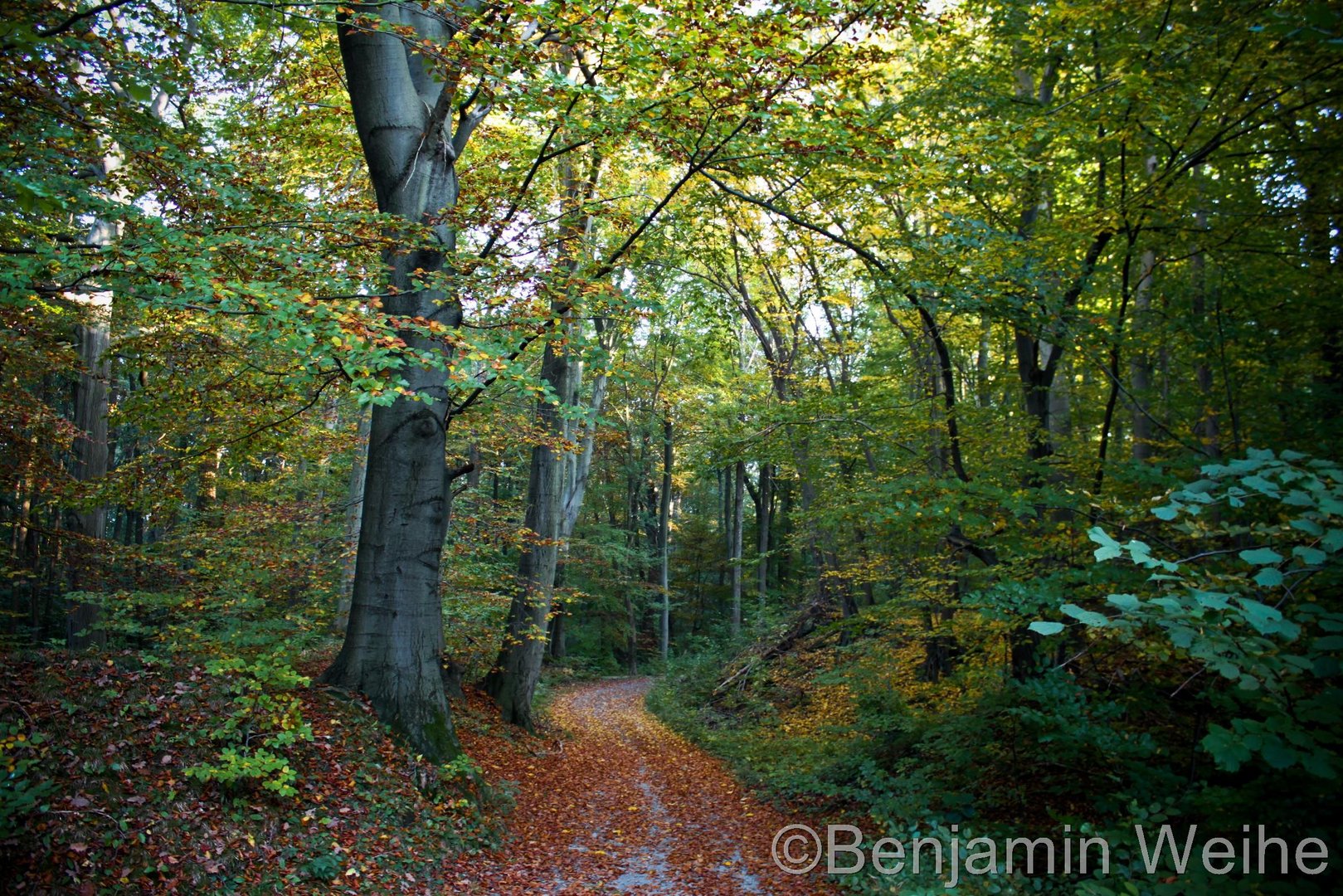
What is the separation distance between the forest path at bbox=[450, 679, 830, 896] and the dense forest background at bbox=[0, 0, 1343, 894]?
60 centimetres

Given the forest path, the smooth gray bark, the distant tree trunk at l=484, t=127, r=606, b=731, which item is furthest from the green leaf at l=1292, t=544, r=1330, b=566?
the smooth gray bark

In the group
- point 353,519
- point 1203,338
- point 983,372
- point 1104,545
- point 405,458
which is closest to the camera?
point 1104,545

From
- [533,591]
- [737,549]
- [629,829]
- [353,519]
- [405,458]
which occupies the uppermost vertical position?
[405,458]

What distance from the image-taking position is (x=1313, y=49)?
13.7ft

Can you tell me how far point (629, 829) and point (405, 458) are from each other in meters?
4.60

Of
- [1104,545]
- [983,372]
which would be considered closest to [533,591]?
[983,372]

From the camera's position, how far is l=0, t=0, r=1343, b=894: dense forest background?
13.0 ft

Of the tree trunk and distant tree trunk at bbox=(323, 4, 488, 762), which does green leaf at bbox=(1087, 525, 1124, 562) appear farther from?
the tree trunk

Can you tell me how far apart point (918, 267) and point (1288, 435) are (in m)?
3.21

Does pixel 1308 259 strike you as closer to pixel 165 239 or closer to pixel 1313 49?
pixel 1313 49

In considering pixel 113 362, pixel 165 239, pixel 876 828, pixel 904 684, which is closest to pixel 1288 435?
pixel 876 828

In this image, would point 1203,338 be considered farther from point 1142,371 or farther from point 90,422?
point 90,422

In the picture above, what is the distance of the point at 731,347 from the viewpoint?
1095cm

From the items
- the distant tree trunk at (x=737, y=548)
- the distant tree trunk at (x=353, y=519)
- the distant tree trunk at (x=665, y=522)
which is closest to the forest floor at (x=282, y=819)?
the distant tree trunk at (x=353, y=519)
